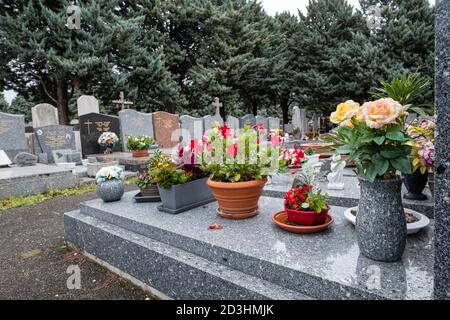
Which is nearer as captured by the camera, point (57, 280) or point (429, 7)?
point (57, 280)

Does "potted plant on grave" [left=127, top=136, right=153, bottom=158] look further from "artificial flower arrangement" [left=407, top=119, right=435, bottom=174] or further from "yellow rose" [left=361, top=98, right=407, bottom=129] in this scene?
"yellow rose" [left=361, top=98, right=407, bottom=129]

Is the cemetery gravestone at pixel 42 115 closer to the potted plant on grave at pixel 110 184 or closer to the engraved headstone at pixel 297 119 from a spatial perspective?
the potted plant on grave at pixel 110 184

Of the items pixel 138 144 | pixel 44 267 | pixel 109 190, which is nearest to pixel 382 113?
pixel 109 190

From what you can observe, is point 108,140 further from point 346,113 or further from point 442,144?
point 442,144

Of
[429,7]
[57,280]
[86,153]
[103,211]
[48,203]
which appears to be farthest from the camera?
[429,7]

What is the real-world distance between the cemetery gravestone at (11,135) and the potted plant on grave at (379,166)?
10.6 m

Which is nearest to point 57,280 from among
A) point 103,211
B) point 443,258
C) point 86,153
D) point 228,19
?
point 103,211

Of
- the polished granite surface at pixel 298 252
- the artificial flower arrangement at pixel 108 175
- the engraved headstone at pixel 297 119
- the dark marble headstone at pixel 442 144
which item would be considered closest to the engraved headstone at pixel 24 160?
the artificial flower arrangement at pixel 108 175

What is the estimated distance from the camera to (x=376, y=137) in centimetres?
170

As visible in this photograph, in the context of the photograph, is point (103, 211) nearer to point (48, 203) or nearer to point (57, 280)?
point (57, 280)

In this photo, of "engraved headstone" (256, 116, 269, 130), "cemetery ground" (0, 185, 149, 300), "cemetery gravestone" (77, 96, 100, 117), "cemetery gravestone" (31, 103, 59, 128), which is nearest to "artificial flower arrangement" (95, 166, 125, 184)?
"cemetery ground" (0, 185, 149, 300)

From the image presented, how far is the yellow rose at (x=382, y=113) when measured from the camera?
5.36ft

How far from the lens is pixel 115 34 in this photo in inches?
688

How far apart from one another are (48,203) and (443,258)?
21.4 feet
